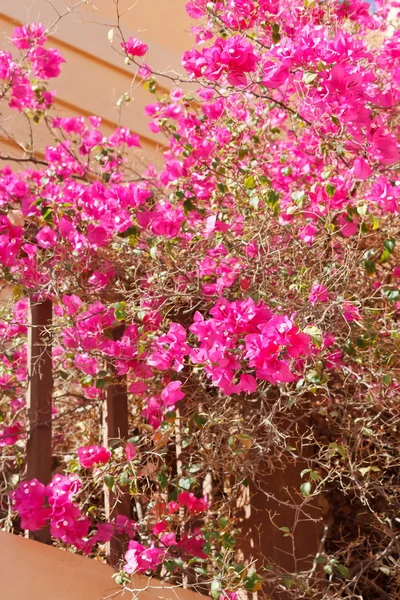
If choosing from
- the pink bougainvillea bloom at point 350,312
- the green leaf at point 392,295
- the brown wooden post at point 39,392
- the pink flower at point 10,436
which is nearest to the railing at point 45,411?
the brown wooden post at point 39,392

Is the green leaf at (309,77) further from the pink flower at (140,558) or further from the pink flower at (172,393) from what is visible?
the pink flower at (140,558)

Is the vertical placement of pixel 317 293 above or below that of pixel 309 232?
below

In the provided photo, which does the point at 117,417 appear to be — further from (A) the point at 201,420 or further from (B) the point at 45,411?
(A) the point at 201,420

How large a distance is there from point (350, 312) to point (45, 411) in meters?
0.99

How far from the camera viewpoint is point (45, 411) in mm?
2660

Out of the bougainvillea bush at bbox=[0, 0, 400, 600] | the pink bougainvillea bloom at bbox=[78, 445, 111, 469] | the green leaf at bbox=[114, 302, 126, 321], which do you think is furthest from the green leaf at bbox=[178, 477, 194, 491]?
the green leaf at bbox=[114, 302, 126, 321]

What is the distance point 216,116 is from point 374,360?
102 cm

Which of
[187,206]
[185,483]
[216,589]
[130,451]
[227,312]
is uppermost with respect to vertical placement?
[187,206]

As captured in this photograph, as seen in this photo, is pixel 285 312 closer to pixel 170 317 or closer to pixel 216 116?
pixel 170 317

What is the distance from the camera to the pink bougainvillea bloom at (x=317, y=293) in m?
2.42

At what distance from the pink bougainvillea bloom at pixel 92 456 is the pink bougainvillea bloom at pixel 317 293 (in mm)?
730

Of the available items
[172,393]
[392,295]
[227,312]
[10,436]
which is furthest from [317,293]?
[10,436]

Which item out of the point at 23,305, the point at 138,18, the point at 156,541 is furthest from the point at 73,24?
the point at 156,541

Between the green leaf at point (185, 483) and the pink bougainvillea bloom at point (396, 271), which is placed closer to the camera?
the green leaf at point (185, 483)
